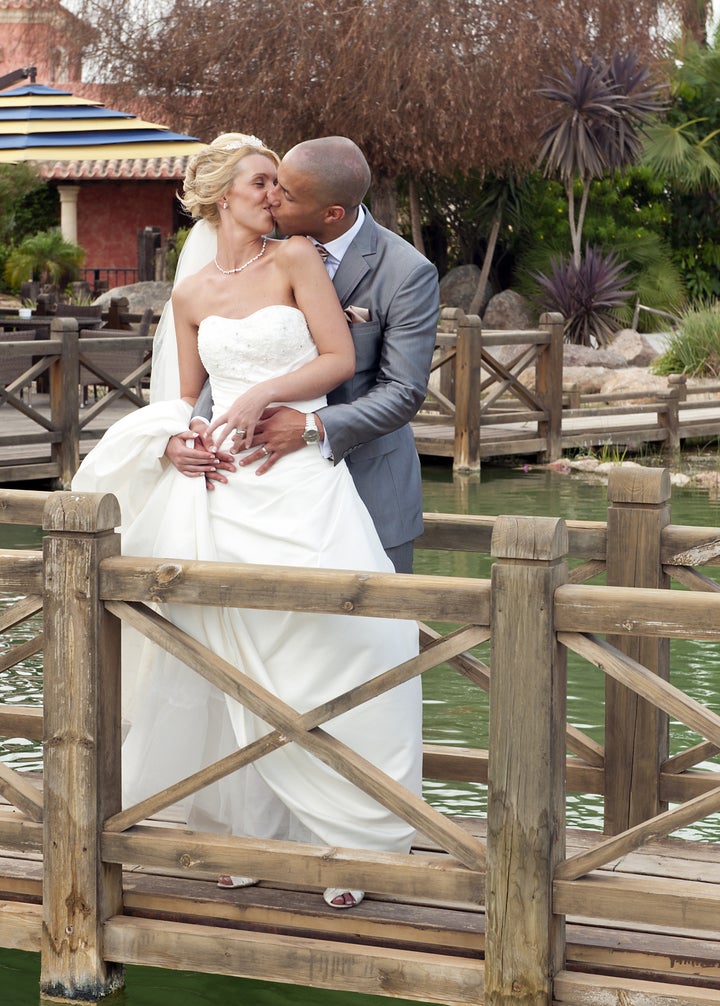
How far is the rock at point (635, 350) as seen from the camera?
20.8 m

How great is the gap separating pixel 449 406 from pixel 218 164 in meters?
10.1

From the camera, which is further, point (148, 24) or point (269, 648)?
point (148, 24)

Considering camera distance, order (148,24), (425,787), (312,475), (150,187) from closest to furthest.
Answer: (312,475) → (425,787) → (148,24) → (150,187)

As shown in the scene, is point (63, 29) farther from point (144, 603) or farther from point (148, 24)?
point (144, 603)

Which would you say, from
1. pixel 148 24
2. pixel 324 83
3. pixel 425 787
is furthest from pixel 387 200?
pixel 425 787

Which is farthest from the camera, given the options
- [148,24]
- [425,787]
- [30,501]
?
[148,24]

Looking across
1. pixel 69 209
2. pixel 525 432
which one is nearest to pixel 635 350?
pixel 525 432

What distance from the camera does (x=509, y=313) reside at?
944 inches

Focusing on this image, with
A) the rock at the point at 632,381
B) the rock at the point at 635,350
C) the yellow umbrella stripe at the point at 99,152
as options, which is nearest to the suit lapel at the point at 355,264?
the yellow umbrella stripe at the point at 99,152

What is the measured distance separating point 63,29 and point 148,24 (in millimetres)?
1651

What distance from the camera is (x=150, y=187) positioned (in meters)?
29.5

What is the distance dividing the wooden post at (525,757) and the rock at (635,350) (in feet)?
58.3

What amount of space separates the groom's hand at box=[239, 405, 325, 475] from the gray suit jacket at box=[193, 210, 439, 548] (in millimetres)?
63

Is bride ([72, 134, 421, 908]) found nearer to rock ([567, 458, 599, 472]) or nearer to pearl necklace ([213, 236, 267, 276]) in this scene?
pearl necklace ([213, 236, 267, 276])
